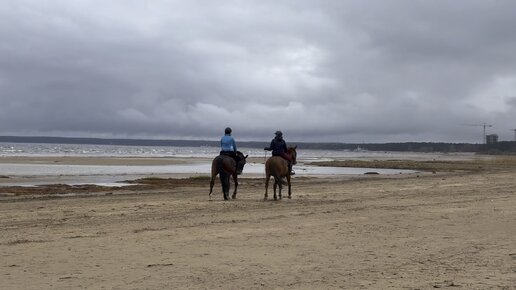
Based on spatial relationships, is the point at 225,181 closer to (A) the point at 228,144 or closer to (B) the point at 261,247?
(A) the point at 228,144

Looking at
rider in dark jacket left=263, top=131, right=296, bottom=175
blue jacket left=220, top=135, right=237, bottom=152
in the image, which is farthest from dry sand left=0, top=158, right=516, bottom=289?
rider in dark jacket left=263, top=131, right=296, bottom=175

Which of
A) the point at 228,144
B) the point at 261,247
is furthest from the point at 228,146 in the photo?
the point at 261,247

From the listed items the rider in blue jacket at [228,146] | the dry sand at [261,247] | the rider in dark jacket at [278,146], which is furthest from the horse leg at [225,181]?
the dry sand at [261,247]

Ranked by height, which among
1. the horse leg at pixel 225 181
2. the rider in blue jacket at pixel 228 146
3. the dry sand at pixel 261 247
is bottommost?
the dry sand at pixel 261 247

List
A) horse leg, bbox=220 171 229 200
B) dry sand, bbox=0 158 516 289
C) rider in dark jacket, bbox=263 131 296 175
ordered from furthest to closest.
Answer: rider in dark jacket, bbox=263 131 296 175, horse leg, bbox=220 171 229 200, dry sand, bbox=0 158 516 289

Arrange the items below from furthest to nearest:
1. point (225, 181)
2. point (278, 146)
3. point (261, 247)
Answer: point (278, 146)
point (225, 181)
point (261, 247)

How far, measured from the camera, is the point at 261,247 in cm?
1073

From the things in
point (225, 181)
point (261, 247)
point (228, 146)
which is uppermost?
point (228, 146)

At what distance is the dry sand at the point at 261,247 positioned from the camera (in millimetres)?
8250

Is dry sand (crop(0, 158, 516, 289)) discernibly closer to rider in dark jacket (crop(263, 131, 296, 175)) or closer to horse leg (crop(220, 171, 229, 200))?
horse leg (crop(220, 171, 229, 200))

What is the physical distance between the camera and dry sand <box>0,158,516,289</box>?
8250 millimetres

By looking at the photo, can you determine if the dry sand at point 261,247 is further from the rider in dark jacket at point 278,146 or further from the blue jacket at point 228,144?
the rider in dark jacket at point 278,146

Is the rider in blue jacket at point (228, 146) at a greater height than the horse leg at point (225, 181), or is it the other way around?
the rider in blue jacket at point (228, 146)

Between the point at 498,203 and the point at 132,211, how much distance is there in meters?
11.0
